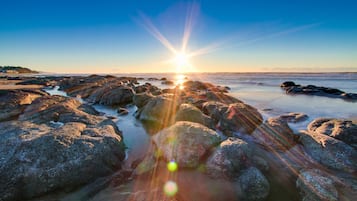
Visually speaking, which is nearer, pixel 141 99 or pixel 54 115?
pixel 54 115

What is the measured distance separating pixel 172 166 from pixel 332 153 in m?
5.29

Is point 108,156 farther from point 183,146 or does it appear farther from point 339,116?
point 339,116

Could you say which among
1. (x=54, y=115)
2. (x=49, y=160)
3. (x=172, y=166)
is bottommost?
(x=172, y=166)

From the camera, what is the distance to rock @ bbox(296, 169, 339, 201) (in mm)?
4465

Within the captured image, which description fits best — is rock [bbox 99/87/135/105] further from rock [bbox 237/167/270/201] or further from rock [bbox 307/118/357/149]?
rock [bbox 307/118/357/149]

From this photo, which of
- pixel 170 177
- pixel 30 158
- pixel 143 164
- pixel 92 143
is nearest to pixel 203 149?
pixel 170 177

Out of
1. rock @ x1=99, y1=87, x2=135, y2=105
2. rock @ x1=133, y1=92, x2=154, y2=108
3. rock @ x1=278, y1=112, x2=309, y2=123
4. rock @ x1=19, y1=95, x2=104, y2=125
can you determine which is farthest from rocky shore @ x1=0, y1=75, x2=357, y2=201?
rock @ x1=99, y1=87, x2=135, y2=105

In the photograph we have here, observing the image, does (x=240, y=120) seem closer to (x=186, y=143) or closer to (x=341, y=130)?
(x=341, y=130)

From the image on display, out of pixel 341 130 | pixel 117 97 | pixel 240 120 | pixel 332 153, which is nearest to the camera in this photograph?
pixel 332 153

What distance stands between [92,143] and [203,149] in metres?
3.49

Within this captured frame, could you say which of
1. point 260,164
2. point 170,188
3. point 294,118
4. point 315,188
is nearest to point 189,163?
point 170,188

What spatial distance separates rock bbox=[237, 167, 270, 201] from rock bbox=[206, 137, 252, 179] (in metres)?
0.41

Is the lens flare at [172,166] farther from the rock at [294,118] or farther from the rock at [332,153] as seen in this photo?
the rock at [294,118]

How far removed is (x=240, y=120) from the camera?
31.9ft
